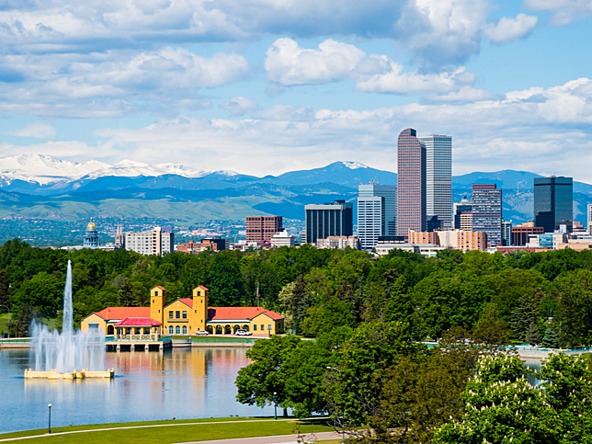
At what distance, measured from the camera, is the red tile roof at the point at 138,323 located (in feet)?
421

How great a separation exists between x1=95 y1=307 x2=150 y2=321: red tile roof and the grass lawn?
65.9m

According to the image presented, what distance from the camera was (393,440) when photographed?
48.4 meters

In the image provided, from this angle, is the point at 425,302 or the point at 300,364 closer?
the point at 300,364

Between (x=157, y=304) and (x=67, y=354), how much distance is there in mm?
32550

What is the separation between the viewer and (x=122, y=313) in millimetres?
130375

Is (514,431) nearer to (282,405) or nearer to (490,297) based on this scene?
(282,405)

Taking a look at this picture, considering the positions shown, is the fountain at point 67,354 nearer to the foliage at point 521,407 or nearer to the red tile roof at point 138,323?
the red tile roof at point 138,323

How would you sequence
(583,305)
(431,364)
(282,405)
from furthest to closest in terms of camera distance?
(583,305)
(282,405)
(431,364)

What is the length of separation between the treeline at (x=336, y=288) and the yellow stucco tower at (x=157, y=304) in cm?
641

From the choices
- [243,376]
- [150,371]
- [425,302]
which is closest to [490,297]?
[425,302]

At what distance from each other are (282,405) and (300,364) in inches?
92.1

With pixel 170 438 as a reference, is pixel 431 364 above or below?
above

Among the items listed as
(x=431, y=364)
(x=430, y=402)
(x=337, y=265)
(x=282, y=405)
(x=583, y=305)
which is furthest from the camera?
(x=337, y=265)

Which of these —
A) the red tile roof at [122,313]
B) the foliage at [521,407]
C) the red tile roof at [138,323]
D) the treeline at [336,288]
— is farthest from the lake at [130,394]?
the foliage at [521,407]
